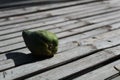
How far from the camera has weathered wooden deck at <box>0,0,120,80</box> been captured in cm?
201

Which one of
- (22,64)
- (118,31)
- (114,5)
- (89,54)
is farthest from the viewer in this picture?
(114,5)

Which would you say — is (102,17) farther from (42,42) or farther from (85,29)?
(42,42)


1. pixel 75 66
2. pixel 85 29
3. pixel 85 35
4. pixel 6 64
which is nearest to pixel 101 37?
pixel 85 35

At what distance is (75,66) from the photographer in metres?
2.09

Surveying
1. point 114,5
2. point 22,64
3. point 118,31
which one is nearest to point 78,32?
point 118,31

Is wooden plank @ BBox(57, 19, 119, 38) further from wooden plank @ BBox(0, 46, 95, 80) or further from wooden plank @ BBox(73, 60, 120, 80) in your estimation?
wooden plank @ BBox(73, 60, 120, 80)

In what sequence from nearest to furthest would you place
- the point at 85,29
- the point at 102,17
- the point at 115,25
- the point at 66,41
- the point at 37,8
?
the point at 66,41 < the point at 85,29 < the point at 115,25 < the point at 102,17 < the point at 37,8

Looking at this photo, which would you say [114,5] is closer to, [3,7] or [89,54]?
[3,7]

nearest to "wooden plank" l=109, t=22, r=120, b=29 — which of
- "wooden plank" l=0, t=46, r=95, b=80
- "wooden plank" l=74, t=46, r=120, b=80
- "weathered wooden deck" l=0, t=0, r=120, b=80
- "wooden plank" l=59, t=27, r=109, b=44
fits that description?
"weathered wooden deck" l=0, t=0, r=120, b=80

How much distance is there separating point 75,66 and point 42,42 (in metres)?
0.31

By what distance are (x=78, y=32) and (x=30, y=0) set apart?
1680mm

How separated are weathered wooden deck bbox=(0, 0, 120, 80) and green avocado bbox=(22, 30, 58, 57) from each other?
0.07 meters

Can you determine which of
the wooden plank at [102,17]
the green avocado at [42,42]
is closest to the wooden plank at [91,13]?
the wooden plank at [102,17]

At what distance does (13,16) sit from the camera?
360cm
